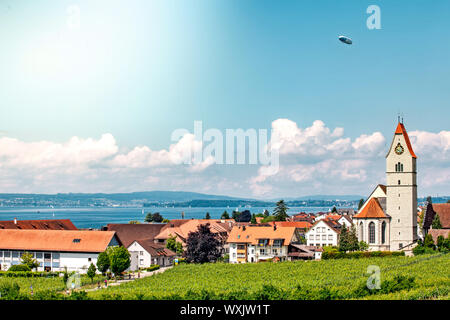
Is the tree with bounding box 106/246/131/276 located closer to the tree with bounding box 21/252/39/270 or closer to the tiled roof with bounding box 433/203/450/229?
the tree with bounding box 21/252/39/270

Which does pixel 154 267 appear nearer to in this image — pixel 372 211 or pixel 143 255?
pixel 143 255

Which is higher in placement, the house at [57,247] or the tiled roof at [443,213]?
the tiled roof at [443,213]

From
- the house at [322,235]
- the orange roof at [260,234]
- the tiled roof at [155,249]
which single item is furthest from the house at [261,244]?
the house at [322,235]

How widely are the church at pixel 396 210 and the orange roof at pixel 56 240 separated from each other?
33.1 m

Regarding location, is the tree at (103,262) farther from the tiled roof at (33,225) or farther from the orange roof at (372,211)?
the orange roof at (372,211)

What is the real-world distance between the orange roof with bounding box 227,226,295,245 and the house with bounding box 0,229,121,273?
643 inches

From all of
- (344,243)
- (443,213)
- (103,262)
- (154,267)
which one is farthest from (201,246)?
(443,213)

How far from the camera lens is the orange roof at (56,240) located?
57.2m

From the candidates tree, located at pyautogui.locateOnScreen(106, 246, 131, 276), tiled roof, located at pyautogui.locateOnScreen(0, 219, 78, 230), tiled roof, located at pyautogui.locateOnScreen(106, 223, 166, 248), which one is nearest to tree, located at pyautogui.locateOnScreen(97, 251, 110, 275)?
tree, located at pyautogui.locateOnScreen(106, 246, 131, 276)

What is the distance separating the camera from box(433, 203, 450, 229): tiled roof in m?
75.2

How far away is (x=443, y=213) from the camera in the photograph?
76.2 metres
